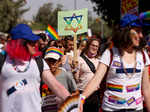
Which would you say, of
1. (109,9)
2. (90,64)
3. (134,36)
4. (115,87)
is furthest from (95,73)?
(109,9)

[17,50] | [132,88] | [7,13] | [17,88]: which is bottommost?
[132,88]

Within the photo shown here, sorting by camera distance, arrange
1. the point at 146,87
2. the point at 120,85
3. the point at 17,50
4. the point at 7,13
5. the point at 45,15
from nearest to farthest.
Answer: the point at 17,50, the point at 120,85, the point at 146,87, the point at 7,13, the point at 45,15

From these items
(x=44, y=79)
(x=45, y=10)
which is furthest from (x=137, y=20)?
(x=45, y=10)

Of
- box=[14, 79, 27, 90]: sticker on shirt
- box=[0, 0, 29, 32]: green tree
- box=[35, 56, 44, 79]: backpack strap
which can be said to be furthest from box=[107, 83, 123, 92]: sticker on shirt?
box=[0, 0, 29, 32]: green tree

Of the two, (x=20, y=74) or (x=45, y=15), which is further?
(x=45, y=15)

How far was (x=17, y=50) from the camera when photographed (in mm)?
3438

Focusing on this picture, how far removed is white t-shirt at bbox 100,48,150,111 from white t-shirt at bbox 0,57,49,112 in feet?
2.63

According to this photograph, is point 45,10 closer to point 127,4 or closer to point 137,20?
point 127,4

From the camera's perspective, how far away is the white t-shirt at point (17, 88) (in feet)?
11.4

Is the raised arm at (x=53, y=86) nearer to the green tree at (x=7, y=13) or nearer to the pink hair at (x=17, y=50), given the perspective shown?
the pink hair at (x=17, y=50)

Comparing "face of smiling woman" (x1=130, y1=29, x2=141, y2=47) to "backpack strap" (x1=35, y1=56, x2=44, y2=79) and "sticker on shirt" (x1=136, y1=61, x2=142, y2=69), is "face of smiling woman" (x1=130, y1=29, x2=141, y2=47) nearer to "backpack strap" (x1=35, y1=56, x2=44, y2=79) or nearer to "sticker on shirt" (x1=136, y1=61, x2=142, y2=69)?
"sticker on shirt" (x1=136, y1=61, x2=142, y2=69)

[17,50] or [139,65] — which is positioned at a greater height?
[17,50]

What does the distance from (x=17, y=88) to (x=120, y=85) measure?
1.09 m

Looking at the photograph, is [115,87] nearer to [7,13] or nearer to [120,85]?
[120,85]
